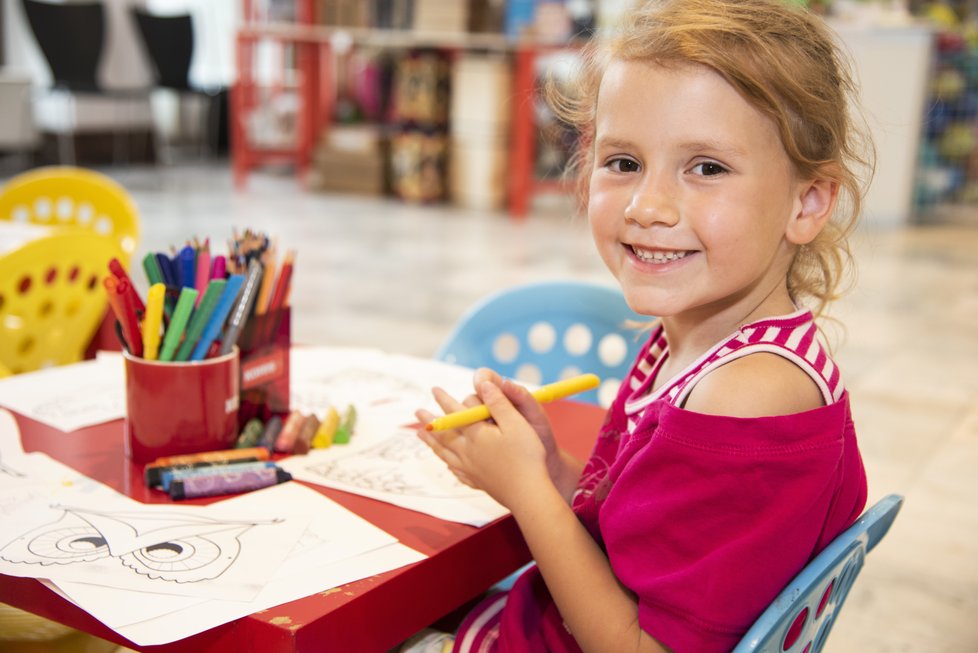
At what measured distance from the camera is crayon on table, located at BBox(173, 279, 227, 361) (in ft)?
2.81

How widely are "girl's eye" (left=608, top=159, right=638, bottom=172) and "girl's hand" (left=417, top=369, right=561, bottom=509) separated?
202 mm

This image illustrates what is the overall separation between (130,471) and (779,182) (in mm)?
597

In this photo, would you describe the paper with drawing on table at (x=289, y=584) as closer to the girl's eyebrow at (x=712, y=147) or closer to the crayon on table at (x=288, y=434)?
the crayon on table at (x=288, y=434)

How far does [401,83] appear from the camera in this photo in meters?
6.24

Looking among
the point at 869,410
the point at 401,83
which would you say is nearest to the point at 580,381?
the point at 869,410

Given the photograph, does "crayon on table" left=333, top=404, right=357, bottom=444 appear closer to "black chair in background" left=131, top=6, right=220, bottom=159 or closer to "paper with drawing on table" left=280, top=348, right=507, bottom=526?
"paper with drawing on table" left=280, top=348, right=507, bottom=526

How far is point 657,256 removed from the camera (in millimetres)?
809

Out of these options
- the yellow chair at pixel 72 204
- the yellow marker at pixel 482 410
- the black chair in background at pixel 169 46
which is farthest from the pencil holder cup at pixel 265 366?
the black chair in background at pixel 169 46

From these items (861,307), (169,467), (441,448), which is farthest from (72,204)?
(861,307)

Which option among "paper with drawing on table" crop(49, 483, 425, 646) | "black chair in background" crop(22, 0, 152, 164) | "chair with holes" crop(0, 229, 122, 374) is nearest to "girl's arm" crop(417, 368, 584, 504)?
"paper with drawing on table" crop(49, 483, 425, 646)

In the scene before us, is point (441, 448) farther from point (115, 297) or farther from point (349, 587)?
point (115, 297)

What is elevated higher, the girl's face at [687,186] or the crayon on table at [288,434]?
the girl's face at [687,186]

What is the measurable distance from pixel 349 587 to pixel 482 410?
0.63 feet

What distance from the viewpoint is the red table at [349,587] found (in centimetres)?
65
